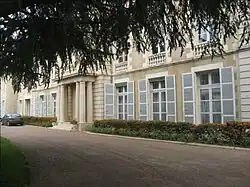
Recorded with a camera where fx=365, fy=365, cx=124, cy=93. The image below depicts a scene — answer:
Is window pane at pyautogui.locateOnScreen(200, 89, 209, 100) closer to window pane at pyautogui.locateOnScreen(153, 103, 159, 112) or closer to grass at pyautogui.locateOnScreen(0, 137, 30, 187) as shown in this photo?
window pane at pyautogui.locateOnScreen(153, 103, 159, 112)

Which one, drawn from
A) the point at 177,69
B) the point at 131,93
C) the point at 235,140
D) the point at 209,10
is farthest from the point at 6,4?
the point at 131,93

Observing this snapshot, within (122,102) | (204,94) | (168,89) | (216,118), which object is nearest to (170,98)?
(168,89)

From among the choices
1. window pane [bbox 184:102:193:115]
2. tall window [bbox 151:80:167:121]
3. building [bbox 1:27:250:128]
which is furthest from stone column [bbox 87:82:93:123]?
window pane [bbox 184:102:193:115]

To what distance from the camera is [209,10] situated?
4.64m

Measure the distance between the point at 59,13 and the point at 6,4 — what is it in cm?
126

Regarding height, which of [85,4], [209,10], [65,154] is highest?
[85,4]

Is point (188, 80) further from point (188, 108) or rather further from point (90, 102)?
point (90, 102)

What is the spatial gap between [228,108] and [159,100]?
5106 mm

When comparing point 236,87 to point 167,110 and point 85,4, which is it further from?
point 85,4

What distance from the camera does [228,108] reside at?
1518 cm

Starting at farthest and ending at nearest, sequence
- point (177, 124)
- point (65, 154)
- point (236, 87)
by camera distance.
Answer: point (177, 124) < point (236, 87) < point (65, 154)

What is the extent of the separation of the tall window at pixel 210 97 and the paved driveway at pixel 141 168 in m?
3.42

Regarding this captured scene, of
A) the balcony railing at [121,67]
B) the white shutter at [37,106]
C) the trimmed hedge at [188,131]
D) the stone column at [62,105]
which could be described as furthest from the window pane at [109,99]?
the white shutter at [37,106]

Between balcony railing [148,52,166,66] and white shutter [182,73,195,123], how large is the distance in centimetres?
212
